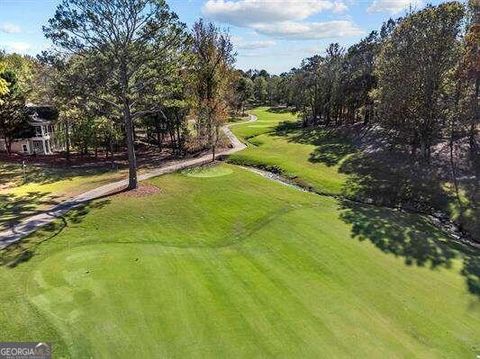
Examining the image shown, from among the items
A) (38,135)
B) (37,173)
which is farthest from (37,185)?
(38,135)

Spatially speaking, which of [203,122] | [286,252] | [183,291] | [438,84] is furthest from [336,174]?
[183,291]

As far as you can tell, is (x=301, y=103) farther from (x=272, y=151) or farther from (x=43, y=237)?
(x=43, y=237)

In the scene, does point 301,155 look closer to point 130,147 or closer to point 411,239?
point 130,147

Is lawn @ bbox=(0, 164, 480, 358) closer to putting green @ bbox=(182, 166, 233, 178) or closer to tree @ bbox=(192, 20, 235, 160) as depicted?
putting green @ bbox=(182, 166, 233, 178)

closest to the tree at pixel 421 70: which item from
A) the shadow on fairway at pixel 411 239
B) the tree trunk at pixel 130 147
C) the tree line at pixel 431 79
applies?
the tree line at pixel 431 79

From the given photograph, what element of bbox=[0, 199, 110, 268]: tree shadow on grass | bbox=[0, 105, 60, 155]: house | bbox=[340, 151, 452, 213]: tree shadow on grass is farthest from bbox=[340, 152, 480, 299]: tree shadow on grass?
bbox=[0, 105, 60, 155]: house
